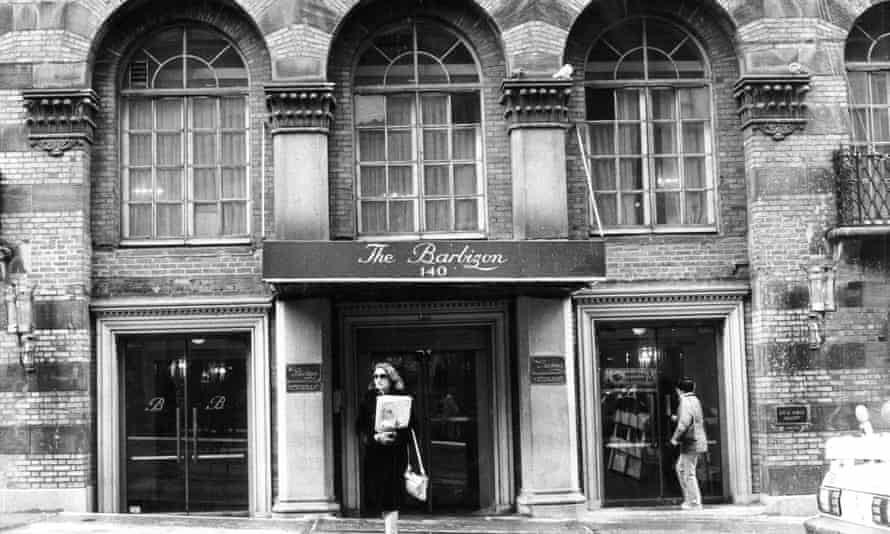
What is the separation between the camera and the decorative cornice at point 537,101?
15.9 metres

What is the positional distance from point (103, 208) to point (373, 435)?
5987 mm

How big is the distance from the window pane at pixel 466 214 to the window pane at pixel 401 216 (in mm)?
626

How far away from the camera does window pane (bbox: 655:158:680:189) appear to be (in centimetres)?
1667

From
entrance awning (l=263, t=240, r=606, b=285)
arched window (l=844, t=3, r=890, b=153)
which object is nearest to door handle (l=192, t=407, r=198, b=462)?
entrance awning (l=263, t=240, r=606, b=285)

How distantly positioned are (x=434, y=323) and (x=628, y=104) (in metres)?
4.14

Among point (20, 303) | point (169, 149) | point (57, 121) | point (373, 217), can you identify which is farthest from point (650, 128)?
point (20, 303)

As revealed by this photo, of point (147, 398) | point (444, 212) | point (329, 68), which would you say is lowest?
point (147, 398)

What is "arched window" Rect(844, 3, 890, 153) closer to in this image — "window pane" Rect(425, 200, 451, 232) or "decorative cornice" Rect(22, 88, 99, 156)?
"window pane" Rect(425, 200, 451, 232)

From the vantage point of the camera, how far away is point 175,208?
16.4 m

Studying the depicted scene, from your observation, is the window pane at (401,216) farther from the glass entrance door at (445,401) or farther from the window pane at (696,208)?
the window pane at (696,208)

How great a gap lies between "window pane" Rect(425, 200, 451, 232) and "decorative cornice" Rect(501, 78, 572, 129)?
4.84 feet

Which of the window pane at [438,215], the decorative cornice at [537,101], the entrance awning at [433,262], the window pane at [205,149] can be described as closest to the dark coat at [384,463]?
the entrance awning at [433,262]

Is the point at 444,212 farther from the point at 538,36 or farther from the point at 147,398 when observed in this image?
the point at 147,398

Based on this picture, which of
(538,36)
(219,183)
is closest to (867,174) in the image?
(538,36)
